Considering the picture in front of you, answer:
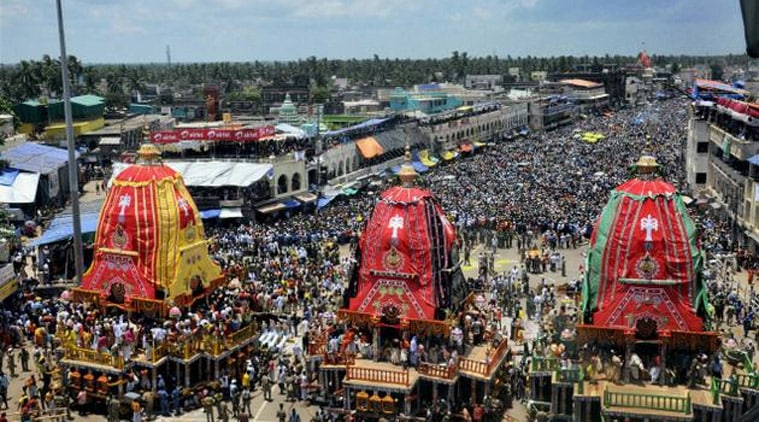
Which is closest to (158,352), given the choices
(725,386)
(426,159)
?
(725,386)

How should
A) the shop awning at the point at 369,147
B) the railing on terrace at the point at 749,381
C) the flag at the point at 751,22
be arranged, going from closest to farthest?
the flag at the point at 751,22 → the railing on terrace at the point at 749,381 → the shop awning at the point at 369,147

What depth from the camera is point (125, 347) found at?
24.5m

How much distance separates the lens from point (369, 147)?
7175 centimetres

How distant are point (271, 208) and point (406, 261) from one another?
30031mm

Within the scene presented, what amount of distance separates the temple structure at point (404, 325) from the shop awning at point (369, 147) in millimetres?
45081

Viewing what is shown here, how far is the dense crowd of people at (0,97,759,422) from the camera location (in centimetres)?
2492

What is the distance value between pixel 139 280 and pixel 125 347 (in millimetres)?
2473

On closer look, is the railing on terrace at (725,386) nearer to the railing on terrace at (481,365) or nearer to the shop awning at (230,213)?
the railing on terrace at (481,365)

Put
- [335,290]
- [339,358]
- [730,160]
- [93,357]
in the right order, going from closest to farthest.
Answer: [339,358]
[93,357]
[335,290]
[730,160]

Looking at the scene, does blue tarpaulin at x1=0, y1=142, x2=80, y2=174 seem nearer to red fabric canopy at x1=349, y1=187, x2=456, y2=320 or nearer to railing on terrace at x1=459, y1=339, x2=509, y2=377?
red fabric canopy at x1=349, y1=187, x2=456, y2=320

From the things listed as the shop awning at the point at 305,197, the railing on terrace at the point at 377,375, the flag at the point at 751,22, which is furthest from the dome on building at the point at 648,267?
the shop awning at the point at 305,197

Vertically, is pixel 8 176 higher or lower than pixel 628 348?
higher

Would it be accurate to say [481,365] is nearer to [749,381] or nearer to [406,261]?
[406,261]

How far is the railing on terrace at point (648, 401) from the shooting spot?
20.4 m
